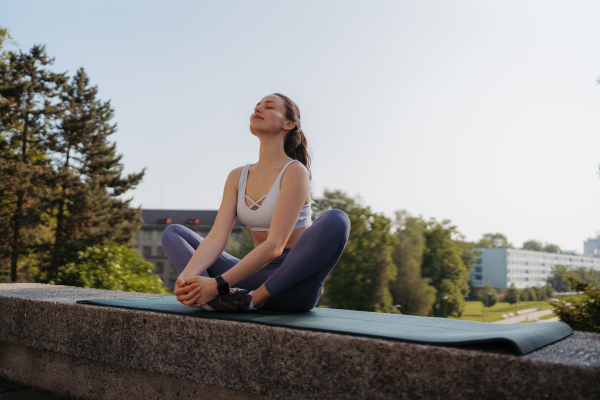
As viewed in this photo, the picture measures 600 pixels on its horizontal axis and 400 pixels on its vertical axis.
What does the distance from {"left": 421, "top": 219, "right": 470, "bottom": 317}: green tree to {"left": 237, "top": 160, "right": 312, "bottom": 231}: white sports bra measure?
192 feet

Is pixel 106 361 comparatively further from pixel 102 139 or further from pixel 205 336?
pixel 102 139

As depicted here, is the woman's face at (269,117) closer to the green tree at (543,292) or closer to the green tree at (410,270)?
the green tree at (410,270)

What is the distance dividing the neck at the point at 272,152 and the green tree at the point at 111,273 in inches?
293

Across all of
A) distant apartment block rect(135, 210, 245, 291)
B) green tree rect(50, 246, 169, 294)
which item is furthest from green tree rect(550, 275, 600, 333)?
distant apartment block rect(135, 210, 245, 291)

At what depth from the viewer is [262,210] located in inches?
101

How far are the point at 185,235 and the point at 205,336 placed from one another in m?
0.84

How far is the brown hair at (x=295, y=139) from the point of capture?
9.33 feet

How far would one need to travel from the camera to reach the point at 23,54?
2380 centimetres

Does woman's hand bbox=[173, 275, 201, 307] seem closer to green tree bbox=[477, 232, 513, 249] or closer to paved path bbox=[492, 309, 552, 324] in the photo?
paved path bbox=[492, 309, 552, 324]

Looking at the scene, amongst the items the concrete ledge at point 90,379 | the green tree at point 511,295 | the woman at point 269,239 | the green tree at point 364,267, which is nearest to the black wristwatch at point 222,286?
the woman at point 269,239

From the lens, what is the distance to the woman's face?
2.75m

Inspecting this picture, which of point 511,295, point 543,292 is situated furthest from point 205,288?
point 543,292

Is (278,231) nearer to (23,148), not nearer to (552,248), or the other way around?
(23,148)

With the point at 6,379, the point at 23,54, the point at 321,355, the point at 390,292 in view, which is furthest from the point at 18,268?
the point at 390,292
